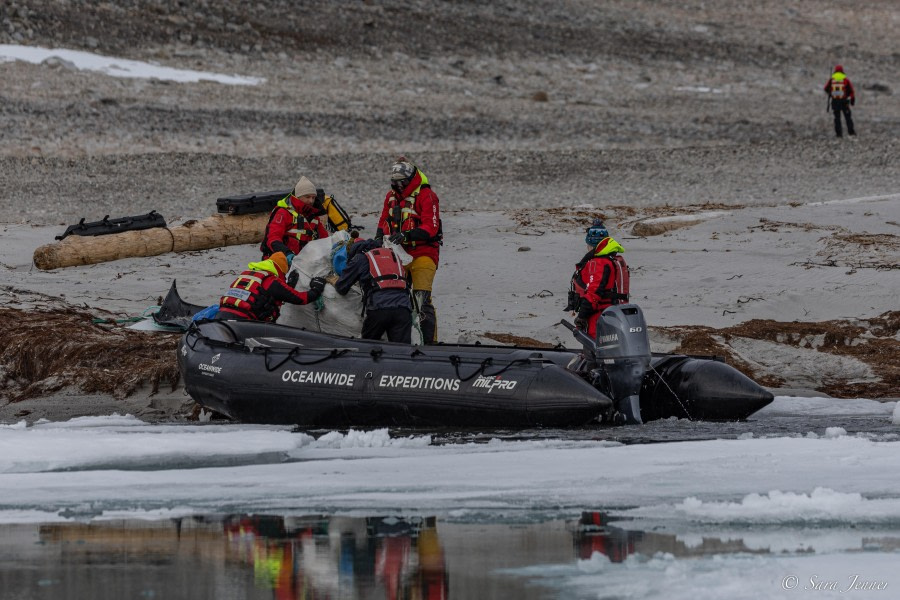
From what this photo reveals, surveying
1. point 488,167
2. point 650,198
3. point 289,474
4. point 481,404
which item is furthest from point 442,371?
point 488,167

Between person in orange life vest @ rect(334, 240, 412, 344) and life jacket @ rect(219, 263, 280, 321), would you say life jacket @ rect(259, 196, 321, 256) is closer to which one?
life jacket @ rect(219, 263, 280, 321)

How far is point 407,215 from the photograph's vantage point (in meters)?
11.1

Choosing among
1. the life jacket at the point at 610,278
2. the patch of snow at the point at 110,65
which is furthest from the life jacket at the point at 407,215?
the patch of snow at the point at 110,65

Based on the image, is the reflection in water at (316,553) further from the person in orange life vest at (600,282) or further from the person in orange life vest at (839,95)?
the person in orange life vest at (839,95)

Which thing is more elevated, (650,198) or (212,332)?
(650,198)

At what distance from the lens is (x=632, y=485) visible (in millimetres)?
7426

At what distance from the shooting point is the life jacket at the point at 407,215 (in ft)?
36.6

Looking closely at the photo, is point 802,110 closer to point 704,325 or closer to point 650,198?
point 650,198

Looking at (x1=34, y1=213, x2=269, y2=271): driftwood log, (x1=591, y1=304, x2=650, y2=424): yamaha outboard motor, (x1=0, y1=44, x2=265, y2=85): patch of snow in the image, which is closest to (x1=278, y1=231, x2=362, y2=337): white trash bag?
(x1=591, y1=304, x2=650, y2=424): yamaha outboard motor

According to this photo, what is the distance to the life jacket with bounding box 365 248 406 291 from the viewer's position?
10.3 m

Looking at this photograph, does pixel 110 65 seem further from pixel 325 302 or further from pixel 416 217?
pixel 325 302

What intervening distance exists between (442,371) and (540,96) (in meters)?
21.5

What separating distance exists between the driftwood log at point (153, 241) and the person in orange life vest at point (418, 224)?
14.0 feet

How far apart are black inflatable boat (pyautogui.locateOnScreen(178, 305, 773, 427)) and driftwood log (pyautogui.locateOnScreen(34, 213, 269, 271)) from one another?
463 centimetres
